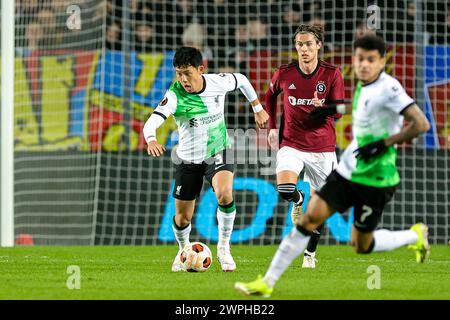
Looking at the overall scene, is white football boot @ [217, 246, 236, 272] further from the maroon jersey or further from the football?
the maroon jersey

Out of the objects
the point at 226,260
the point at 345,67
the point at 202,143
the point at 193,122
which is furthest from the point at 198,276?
the point at 345,67

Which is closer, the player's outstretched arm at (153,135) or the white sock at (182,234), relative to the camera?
the player's outstretched arm at (153,135)

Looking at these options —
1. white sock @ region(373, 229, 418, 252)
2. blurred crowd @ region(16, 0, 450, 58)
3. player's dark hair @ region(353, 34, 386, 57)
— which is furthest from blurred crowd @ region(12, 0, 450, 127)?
player's dark hair @ region(353, 34, 386, 57)

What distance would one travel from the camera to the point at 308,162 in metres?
10.3

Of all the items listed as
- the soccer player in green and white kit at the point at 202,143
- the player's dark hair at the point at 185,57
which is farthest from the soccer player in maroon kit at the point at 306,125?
the player's dark hair at the point at 185,57

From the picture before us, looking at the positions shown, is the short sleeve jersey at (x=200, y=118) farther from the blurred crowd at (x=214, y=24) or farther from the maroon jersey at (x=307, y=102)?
the blurred crowd at (x=214, y=24)

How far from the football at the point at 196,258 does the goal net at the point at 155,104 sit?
459 centimetres

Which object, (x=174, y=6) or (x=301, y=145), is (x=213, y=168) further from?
(x=174, y=6)

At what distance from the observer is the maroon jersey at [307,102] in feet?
33.7

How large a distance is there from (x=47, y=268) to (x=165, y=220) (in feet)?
13.8

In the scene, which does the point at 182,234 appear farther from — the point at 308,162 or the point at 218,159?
the point at 308,162

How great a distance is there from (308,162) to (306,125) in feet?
1.20

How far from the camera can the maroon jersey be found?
10.3 m
